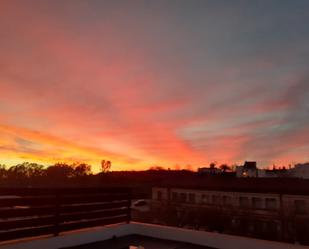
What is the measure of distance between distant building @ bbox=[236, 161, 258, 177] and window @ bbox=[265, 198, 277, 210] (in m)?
12.6

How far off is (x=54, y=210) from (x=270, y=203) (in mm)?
30764

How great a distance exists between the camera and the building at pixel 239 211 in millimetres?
29891

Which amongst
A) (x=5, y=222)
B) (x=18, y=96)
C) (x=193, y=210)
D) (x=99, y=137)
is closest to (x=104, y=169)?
(x=193, y=210)

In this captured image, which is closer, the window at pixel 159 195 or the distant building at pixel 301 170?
the window at pixel 159 195

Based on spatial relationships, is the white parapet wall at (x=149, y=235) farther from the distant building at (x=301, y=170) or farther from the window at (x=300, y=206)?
the distant building at (x=301, y=170)

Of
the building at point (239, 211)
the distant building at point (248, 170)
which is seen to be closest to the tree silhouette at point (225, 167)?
the distant building at point (248, 170)

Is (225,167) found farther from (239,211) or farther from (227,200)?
(239,211)

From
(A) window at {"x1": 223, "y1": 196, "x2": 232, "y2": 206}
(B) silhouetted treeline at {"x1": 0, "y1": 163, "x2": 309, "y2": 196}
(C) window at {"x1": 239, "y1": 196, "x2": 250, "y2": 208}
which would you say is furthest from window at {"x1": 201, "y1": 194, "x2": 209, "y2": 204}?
(C) window at {"x1": 239, "y1": 196, "x2": 250, "y2": 208}

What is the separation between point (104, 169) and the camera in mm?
38156

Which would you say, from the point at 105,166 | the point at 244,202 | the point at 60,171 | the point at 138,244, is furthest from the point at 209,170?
the point at 138,244

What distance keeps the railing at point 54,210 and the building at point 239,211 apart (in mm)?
23037

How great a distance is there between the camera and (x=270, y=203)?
32.5 m

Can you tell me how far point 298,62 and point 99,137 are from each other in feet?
27.9

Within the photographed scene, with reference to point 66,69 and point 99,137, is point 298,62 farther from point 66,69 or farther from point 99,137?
point 99,137
